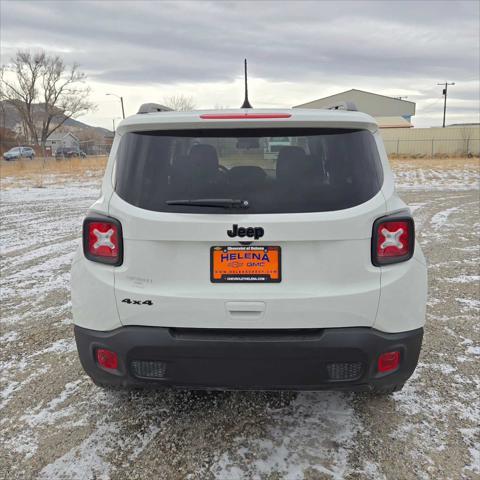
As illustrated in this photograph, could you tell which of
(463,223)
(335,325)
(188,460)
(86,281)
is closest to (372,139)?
(335,325)

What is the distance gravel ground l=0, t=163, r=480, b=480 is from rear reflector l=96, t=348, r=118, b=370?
515 mm

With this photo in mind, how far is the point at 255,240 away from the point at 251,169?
1.33 feet

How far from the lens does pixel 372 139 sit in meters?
2.34

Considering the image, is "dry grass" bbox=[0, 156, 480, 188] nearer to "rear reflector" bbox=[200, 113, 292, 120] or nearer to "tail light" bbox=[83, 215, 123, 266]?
"tail light" bbox=[83, 215, 123, 266]

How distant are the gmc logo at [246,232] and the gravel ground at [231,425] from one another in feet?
4.08

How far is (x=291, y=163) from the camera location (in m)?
2.31

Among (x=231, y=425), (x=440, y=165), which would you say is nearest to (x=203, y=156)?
(x=231, y=425)

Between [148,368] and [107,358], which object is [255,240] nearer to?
[148,368]

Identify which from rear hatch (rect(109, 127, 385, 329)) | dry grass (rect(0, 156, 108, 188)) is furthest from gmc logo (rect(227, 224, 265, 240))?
dry grass (rect(0, 156, 108, 188))

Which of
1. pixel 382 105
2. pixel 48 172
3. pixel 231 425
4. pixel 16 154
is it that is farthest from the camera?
pixel 382 105

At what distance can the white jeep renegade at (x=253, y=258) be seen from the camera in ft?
7.13

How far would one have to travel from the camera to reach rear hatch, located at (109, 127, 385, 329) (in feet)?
7.07

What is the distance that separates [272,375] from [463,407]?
1.47 metres

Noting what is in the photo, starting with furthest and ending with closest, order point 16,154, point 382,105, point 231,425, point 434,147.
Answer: point 382,105
point 434,147
point 16,154
point 231,425
